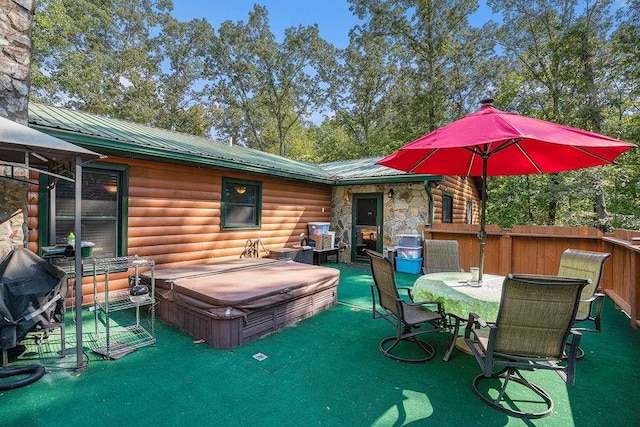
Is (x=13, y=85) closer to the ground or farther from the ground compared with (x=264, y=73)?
closer to the ground

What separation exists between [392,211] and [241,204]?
3819 millimetres

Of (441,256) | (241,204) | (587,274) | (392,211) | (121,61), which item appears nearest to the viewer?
(587,274)

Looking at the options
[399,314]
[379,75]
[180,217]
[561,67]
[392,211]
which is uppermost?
[379,75]

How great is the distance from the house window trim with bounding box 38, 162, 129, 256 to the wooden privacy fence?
19.8ft

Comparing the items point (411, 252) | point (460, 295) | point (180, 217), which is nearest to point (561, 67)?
point (411, 252)

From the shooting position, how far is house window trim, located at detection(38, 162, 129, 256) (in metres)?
3.95

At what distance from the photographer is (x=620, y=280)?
194 inches

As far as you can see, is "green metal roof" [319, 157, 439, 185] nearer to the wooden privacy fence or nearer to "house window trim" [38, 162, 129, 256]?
the wooden privacy fence

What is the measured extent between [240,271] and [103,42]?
16.5 m

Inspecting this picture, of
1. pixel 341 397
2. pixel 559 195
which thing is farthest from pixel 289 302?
pixel 559 195

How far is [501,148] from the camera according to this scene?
3027 millimetres

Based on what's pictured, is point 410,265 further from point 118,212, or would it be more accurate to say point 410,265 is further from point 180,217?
point 118,212

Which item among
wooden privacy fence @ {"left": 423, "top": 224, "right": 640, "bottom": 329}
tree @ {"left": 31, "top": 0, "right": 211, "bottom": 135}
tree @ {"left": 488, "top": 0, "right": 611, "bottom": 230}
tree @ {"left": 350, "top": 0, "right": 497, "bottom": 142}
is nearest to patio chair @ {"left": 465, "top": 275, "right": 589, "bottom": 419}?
wooden privacy fence @ {"left": 423, "top": 224, "right": 640, "bottom": 329}

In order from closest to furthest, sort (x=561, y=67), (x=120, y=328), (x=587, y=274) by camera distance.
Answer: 1. (x=587, y=274)
2. (x=120, y=328)
3. (x=561, y=67)
